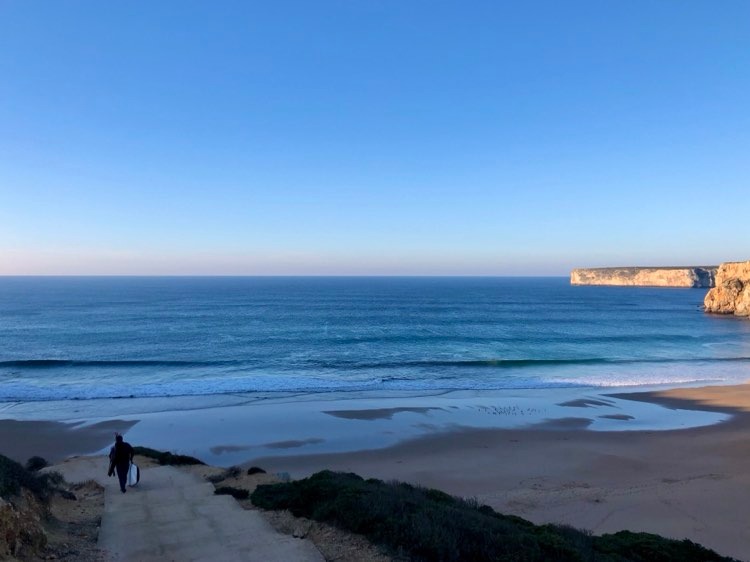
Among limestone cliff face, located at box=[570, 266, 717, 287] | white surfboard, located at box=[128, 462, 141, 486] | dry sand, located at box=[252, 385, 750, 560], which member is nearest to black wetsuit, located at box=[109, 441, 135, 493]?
white surfboard, located at box=[128, 462, 141, 486]

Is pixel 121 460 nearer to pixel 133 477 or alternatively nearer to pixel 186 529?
pixel 133 477

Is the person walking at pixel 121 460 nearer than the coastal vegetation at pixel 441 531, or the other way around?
the coastal vegetation at pixel 441 531

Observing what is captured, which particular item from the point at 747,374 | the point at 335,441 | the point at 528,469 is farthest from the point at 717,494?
the point at 747,374

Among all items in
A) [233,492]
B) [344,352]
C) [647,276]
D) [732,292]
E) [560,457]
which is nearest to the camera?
[233,492]

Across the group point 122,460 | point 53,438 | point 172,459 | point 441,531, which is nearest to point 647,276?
point 53,438

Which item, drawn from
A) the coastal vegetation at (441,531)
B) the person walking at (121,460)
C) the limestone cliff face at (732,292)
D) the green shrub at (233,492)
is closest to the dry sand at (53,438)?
the person walking at (121,460)

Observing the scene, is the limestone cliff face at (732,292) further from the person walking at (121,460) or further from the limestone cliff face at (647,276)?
the person walking at (121,460)
